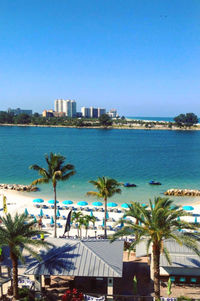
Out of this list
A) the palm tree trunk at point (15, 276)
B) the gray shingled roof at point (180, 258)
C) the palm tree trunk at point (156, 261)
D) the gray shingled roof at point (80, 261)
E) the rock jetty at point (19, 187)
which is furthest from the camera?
the rock jetty at point (19, 187)

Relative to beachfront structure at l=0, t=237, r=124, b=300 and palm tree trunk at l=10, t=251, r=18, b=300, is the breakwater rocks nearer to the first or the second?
beachfront structure at l=0, t=237, r=124, b=300

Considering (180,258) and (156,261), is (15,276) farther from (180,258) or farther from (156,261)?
(180,258)

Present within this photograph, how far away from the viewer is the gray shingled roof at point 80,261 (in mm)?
15586

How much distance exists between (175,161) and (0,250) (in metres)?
77.7

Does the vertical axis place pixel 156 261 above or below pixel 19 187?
above

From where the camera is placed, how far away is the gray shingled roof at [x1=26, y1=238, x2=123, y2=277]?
1559cm

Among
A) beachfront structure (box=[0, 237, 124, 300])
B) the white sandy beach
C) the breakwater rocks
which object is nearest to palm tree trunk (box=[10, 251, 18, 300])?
→ beachfront structure (box=[0, 237, 124, 300])

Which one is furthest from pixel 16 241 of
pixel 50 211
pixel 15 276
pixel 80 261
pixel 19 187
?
pixel 19 187

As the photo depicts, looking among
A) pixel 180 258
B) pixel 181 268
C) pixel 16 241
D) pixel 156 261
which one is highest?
pixel 16 241

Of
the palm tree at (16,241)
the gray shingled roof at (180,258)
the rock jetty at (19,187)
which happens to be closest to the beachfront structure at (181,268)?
→ the gray shingled roof at (180,258)

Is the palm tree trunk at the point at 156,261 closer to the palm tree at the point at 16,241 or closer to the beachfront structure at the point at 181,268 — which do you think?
the beachfront structure at the point at 181,268

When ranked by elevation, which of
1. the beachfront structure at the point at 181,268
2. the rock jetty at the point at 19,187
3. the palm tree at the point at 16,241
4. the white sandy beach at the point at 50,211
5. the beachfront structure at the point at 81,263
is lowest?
the white sandy beach at the point at 50,211

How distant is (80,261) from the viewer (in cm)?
1620

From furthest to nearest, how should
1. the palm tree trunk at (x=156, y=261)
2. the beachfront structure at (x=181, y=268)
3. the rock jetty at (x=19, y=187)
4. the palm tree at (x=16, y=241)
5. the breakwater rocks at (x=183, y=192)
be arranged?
the rock jetty at (x=19, y=187), the breakwater rocks at (x=183, y=192), the beachfront structure at (x=181, y=268), the palm tree at (x=16, y=241), the palm tree trunk at (x=156, y=261)
